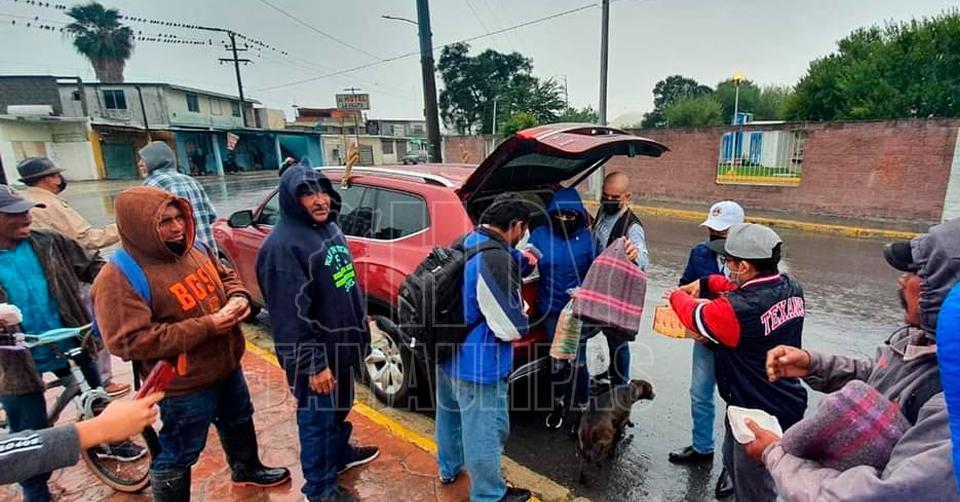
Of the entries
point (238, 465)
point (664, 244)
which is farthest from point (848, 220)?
point (238, 465)

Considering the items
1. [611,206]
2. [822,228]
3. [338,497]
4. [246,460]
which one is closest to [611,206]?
[611,206]

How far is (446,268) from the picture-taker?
7.57 feet

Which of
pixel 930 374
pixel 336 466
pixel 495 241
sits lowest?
pixel 336 466

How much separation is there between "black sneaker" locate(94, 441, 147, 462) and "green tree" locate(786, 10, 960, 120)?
19.1 meters

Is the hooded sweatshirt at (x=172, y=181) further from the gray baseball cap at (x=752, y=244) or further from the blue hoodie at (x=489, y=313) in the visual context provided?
the gray baseball cap at (x=752, y=244)

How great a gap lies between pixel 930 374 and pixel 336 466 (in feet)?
8.54

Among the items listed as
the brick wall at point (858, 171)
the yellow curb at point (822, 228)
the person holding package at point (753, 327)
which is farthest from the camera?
the brick wall at point (858, 171)

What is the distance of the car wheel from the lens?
11.6 ft

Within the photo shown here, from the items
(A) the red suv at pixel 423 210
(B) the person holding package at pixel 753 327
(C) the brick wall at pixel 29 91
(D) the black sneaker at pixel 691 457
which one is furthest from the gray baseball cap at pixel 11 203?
(C) the brick wall at pixel 29 91

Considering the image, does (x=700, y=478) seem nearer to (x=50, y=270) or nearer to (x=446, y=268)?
(x=446, y=268)

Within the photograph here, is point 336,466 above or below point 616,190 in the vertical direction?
below

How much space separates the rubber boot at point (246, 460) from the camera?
2.64 meters

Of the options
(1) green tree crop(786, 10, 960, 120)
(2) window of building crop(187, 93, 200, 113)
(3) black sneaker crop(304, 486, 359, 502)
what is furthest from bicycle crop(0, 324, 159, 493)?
(2) window of building crop(187, 93, 200, 113)

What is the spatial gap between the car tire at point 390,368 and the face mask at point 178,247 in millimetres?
1535
